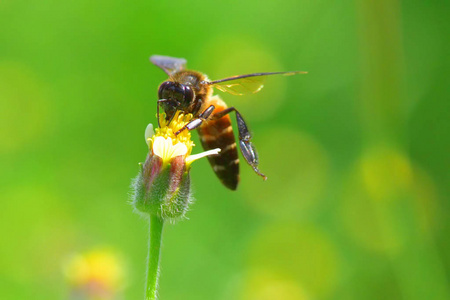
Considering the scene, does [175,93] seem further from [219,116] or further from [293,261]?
[293,261]

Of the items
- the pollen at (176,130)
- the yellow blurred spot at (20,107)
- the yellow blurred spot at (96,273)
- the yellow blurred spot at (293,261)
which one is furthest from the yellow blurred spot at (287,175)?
the pollen at (176,130)

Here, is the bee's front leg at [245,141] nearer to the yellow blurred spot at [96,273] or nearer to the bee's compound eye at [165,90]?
the bee's compound eye at [165,90]

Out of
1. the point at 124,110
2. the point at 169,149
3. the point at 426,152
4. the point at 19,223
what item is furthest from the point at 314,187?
the point at 169,149

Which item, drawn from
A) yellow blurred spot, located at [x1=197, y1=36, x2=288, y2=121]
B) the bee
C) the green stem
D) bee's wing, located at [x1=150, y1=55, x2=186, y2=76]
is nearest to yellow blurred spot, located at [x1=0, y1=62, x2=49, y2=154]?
yellow blurred spot, located at [x1=197, y1=36, x2=288, y2=121]

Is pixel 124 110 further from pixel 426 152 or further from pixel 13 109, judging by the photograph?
pixel 426 152

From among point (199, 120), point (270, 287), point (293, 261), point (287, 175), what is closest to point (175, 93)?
point (199, 120)

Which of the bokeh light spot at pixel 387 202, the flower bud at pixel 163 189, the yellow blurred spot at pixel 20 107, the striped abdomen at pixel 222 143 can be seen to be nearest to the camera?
the flower bud at pixel 163 189
